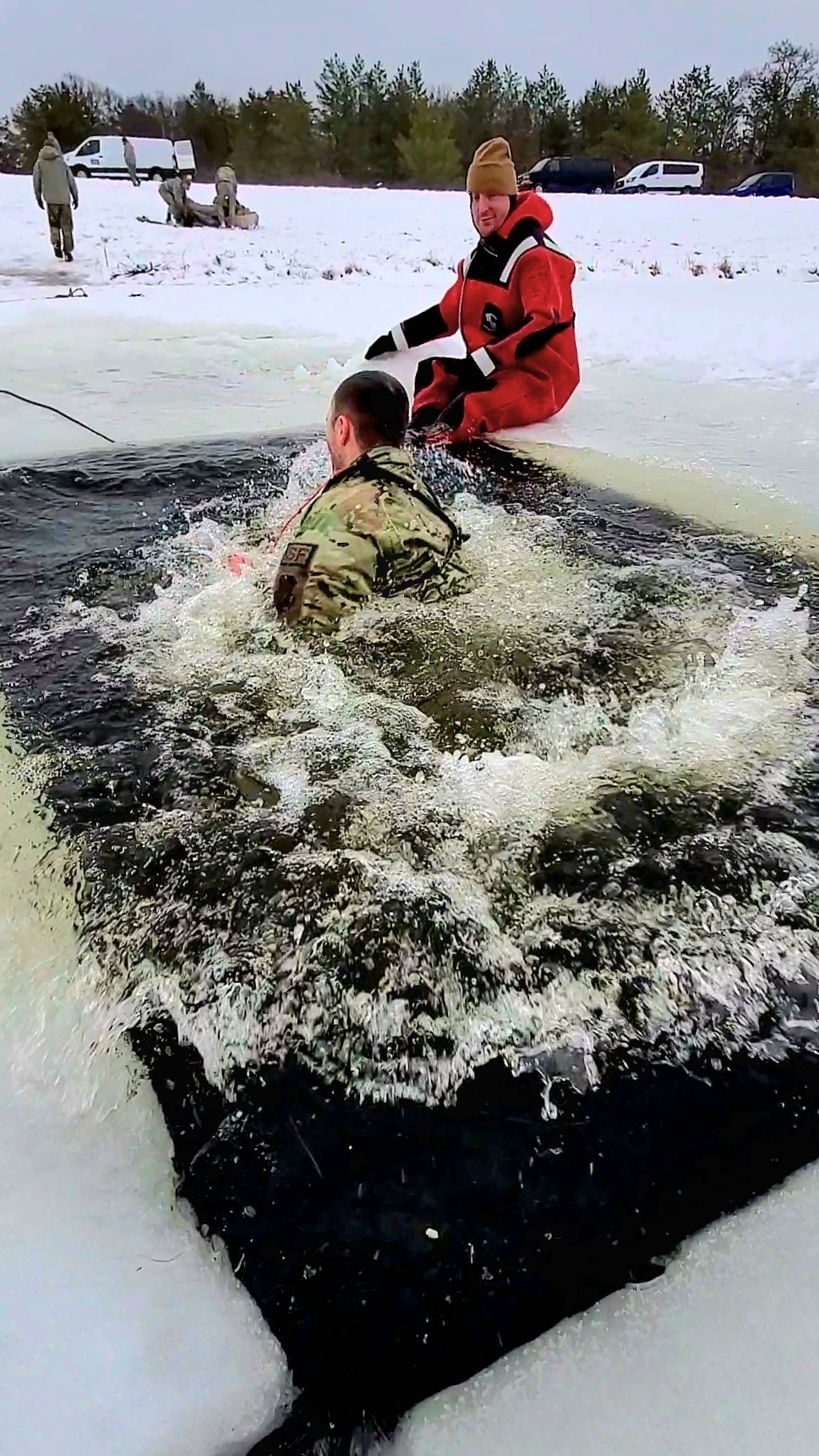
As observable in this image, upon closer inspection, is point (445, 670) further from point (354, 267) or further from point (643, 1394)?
point (354, 267)

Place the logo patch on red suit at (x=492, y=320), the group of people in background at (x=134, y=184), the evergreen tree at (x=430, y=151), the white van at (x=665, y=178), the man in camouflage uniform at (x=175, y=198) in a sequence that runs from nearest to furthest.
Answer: the logo patch on red suit at (x=492, y=320), the group of people in background at (x=134, y=184), the man in camouflage uniform at (x=175, y=198), the white van at (x=665, y=178), the evergreen tree at (x=430, y=151)

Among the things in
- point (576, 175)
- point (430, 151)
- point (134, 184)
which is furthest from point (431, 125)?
point (134, 184)

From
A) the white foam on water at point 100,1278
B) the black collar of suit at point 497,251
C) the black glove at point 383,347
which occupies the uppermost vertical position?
the black collar of suit at point 497,251

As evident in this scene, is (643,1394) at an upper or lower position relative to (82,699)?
lower

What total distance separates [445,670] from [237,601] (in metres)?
0.94

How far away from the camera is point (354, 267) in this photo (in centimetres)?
1312

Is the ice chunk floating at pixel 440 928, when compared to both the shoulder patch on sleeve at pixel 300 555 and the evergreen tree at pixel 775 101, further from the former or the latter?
the evergreen tree at pixel 775 101

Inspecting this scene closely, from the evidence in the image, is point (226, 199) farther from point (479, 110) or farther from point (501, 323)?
point (479, 110)

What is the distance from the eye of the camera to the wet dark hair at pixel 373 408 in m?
3.32

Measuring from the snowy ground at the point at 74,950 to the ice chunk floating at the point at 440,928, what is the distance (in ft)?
0.25

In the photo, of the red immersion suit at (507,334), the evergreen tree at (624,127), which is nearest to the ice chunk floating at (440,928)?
the red immersion suit at (507,334)

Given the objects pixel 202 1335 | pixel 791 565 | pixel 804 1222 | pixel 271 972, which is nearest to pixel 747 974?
pixel 804 1222

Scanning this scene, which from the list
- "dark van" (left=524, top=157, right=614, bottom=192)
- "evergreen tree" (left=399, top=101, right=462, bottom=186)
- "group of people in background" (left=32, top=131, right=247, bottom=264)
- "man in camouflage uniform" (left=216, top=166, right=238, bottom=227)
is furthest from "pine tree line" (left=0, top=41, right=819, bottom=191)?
"man in camouflage uniform" (left=216, top=166, right=238, bottom=227)

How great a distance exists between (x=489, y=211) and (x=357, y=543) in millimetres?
3361
